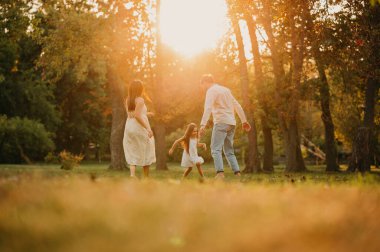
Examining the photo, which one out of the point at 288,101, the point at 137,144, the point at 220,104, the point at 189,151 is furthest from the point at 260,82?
the point at 137,144

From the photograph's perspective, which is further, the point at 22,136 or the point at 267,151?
the point at 22,136

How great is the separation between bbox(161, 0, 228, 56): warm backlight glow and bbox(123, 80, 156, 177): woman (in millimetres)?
10682

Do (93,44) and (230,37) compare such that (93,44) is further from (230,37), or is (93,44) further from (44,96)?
(44,96)

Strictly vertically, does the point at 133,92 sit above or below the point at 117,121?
above

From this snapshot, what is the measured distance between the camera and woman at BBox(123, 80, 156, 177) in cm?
1376

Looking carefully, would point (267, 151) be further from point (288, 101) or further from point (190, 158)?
point (190, 158)

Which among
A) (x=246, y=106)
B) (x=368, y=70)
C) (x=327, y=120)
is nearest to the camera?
(x=368, y=70)

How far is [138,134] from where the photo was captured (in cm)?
1403

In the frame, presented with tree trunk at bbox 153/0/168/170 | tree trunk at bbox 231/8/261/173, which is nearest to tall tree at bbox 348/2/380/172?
tree trunk at bbox 231/8/261/173

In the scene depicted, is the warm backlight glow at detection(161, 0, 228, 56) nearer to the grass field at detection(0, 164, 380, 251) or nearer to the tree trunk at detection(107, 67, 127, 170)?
the tree trunk at detection(107, 67, 127, 170)

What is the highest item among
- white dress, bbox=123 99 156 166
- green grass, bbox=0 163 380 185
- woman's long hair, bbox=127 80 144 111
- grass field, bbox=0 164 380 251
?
woman's long hair, bbox=127 80 144 111

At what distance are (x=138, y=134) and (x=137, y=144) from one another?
0.85 ft

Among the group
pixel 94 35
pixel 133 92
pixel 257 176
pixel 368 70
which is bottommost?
pixel 257 176

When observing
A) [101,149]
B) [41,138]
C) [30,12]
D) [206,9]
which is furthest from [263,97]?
[101,149]
